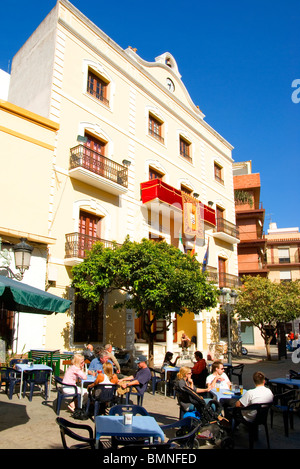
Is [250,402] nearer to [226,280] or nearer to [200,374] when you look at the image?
[200,374]

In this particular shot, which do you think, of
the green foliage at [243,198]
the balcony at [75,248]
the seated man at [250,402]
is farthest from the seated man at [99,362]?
the green foliage at [243,198]

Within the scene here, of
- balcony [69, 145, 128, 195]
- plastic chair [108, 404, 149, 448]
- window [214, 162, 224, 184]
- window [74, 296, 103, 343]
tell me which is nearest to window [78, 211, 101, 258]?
balcony [69, 145, 128, 195]

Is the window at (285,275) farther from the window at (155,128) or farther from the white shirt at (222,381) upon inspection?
the white shirt at (222,381)

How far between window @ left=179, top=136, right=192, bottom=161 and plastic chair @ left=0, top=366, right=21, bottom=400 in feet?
51.6

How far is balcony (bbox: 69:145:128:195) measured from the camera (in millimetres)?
13766

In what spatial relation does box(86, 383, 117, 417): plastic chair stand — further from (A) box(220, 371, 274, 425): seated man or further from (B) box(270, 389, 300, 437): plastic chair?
(B) box(270, 389, 300, 437): plastic chair

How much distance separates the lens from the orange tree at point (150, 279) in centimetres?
1088

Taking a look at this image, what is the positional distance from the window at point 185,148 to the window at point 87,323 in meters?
11.1

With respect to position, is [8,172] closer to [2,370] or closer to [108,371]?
[2,370]

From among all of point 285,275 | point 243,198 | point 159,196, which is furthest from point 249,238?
point 159,196

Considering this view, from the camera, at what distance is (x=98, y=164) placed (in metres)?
15.0

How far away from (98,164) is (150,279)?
20.2ft
